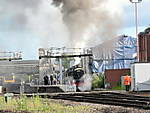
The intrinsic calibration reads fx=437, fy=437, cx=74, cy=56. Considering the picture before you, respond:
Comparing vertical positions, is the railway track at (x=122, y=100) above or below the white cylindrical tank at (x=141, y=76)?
below

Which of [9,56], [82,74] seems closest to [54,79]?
[82,74]

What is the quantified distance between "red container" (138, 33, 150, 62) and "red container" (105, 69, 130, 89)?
3477 millimetres

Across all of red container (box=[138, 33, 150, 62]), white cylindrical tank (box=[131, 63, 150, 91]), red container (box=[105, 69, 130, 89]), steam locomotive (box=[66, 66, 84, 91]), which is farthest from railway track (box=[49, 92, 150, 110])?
red container (box=[138, 33, 150, 62])

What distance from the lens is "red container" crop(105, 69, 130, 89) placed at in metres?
51.7

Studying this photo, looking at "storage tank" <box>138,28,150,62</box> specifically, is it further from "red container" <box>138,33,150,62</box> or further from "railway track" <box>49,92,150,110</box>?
"railway track" <box>49,92,150,110</box>

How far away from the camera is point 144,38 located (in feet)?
179

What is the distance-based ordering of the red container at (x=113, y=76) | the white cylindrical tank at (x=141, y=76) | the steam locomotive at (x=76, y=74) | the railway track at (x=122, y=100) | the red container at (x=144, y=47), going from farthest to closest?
1. the red container at (x=144, y=47)
2. the red container at (x=113, y=76)
3. the steam locomotive at (x=76, y=74)
4. the white cylindrical tank at (x=141, y=76)
5. the railway track at (x=122, y=100)

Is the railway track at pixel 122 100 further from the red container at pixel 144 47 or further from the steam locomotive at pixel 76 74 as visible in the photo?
the red container at pixel 144 47

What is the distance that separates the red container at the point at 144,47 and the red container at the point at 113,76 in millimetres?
3477

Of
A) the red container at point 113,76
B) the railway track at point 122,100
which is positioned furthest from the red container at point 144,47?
the railway track at point 122,100

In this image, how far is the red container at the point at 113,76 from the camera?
170 feet

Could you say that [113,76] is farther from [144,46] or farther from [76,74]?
[76,74]

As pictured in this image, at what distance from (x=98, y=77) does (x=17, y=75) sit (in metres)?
15.7

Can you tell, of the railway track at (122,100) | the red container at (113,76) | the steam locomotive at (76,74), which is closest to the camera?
the railway track at (122,100)
